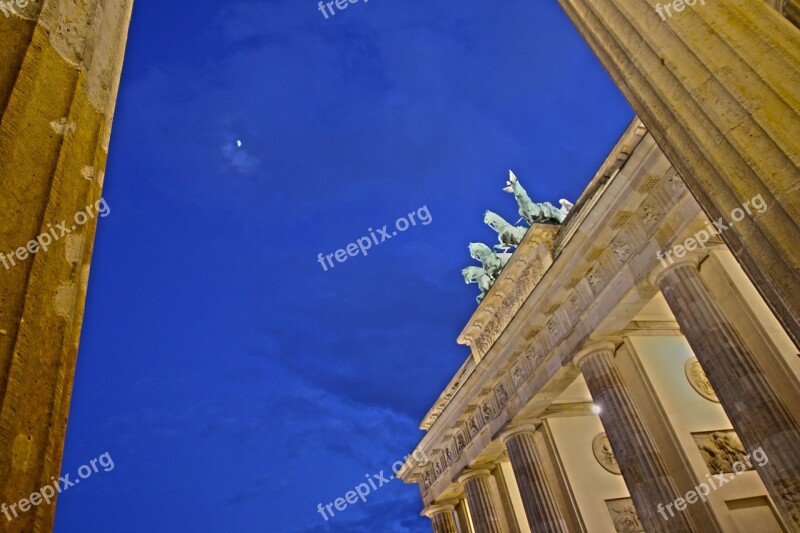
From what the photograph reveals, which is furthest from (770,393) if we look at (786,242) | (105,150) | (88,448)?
(88,448)

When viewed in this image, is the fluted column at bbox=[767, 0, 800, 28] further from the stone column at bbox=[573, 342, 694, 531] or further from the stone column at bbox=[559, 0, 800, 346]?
the stone column at bbox=[573, 342, 694, 531]

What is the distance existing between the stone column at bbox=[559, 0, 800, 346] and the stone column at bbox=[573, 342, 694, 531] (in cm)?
988

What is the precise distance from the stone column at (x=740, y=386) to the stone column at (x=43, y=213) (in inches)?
414

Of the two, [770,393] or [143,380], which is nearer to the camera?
[770,393]

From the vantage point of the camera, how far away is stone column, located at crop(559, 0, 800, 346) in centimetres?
342

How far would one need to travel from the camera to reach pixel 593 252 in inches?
532

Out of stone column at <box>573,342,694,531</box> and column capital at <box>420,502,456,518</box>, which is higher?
column capital at <box>420,502,456,518</box>

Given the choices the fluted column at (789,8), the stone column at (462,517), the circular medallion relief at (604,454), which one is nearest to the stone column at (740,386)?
the fluted column at (789,8)

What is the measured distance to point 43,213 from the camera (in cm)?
239

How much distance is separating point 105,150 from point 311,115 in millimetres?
119346

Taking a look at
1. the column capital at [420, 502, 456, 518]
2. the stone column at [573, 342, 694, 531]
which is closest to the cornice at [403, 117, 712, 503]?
the stone column at [573, 342, 694, 531]

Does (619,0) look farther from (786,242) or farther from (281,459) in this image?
(281,459)

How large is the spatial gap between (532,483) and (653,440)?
4608 millimetres

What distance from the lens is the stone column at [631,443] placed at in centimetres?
1182
